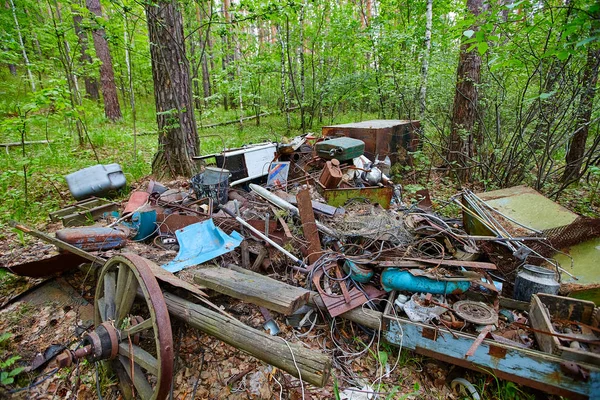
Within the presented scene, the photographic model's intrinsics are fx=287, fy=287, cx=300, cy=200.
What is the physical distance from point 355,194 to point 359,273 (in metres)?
1.56

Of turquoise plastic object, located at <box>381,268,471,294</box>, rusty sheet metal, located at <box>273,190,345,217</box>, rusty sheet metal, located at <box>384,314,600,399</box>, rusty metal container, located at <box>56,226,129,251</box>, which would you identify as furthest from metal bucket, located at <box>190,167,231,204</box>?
rusty sheet metal, located at <box>384,314,600,399</box>

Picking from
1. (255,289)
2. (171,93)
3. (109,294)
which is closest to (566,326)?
(255,289)

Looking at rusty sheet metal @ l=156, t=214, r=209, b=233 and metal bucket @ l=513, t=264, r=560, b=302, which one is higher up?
rusty sheet metal @ l=156, t=214, r=209, b=233

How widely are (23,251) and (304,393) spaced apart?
3.66 m

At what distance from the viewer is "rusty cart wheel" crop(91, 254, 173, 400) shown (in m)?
1.74

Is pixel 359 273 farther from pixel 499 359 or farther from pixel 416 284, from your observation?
pixel 499 359

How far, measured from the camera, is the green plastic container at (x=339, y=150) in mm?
4480

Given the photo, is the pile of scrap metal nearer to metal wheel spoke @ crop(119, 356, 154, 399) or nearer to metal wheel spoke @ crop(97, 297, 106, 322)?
metal wheel spoke @ crop(97, 297, 106, 322)

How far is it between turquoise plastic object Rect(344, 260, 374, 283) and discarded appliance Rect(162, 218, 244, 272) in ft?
4.00

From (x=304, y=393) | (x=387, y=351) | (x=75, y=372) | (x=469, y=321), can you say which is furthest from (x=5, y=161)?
(x=469, y=321)

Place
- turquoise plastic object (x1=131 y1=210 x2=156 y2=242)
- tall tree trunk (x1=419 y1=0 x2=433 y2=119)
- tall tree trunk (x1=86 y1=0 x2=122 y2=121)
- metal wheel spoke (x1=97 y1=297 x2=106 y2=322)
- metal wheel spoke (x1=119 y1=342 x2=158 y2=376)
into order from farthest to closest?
1. tall tree trunk (x1=86 y1=0 x2=122 y2=121)
2. tall tree trunk (x1=419 y1=0 x2=433 y2=119)
3. turquoise plastic object (x1=131 y1=210 x2=156 y2=242)
4. metal wheel spoke (x1=97 y1=297 x2=106 y2=322)
5. metal wheel spoke (x1=119 y1=342 x2=158 y2=376)

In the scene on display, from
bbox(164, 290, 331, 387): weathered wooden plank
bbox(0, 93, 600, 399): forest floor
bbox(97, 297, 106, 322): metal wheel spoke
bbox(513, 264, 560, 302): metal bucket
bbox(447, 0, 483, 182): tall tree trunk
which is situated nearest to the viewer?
bbox(164, 290, 331, 387): weathered wooden plank

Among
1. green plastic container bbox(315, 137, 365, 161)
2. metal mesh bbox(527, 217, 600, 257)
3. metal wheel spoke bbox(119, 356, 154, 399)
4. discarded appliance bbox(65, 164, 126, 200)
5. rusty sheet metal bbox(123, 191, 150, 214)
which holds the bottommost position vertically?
metal wheel spoke bbox(119, 356, 154, 399)

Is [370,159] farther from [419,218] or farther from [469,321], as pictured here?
[469,321]
